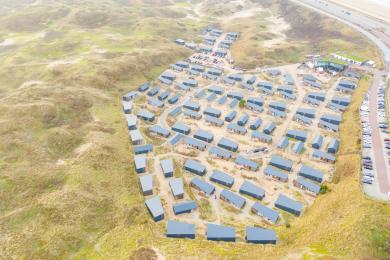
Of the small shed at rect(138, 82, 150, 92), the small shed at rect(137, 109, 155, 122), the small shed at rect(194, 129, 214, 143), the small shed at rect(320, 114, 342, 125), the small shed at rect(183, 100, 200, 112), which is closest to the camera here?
the small shed at rect(194, 129, 214, 143)

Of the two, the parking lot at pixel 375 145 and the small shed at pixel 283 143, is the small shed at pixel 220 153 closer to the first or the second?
the small shed at pixel 283 143

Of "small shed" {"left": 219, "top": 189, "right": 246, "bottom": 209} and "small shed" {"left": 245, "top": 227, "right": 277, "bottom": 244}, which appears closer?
"small shed" {"left": 245, "top": 227, "right": 277, "bottom": 244}

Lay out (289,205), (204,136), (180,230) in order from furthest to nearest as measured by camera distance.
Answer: (204,136), (289,205), (180,230)

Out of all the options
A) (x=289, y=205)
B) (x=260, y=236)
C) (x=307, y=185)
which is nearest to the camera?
(x=260, y=236)

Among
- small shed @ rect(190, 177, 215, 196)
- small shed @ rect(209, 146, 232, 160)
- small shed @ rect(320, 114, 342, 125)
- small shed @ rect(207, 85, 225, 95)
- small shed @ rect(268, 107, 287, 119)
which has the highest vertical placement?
small shed @ rect(320, 114, 342, 125)

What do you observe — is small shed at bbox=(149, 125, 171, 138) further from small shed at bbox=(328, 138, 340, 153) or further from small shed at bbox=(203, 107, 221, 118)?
small shed at bbox=(328, 138, 340, 153)

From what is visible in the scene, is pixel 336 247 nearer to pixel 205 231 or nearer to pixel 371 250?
pixel 371 250

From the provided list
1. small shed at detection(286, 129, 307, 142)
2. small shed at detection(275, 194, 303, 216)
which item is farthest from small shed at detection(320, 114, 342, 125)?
small shed at detection(275, 194, 303, 216)

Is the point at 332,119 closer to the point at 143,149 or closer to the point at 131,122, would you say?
the point at 143,149

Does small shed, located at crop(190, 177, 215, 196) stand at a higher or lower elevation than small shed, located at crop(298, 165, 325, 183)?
lower

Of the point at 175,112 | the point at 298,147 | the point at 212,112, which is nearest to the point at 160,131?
the point at 175,112
